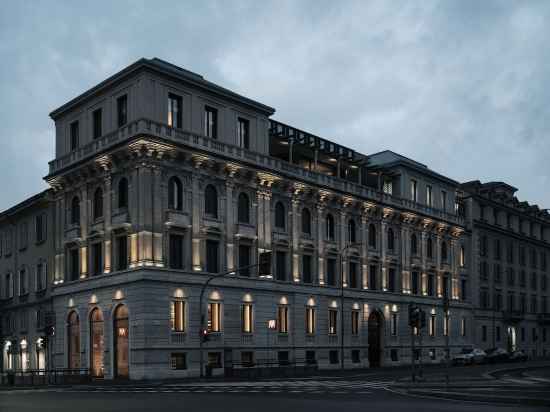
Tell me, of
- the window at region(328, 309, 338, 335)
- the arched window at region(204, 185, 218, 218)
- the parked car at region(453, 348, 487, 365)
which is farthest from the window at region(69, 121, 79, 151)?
the parked car at region(453, 348, 487, 365)

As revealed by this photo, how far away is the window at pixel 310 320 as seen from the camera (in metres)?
63.0

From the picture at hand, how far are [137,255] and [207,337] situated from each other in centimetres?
729

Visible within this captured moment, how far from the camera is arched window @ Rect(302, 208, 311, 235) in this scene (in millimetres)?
64312

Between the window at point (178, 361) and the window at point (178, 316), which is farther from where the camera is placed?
the window at point (178, 316)

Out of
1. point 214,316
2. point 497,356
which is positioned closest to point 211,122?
point 214,316

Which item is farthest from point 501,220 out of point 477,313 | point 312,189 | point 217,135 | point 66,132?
point 66,132

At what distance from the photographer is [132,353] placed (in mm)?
49406

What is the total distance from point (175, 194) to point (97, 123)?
9.42m

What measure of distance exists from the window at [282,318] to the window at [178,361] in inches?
422

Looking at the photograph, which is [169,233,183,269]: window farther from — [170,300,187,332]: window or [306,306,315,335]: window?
[306,306,315,335]: window

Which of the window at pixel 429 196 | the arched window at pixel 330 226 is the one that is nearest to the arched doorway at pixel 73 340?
the arched window at pixel 330 226

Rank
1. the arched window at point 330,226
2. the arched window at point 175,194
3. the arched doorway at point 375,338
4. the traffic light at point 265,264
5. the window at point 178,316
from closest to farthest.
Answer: the traffic light at point 265,264 < the window at point 178,316 < the arched window at point 175,194 < the arched window at point 330,226 < the arched doorway at point 375,338

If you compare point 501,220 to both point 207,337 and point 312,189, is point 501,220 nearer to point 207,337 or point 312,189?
point 312,189

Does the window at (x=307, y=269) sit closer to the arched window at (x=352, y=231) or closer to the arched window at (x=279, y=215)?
the arched window at (x=279, y=215)
